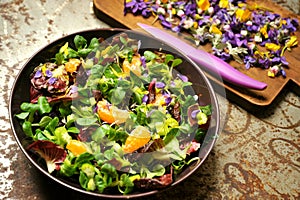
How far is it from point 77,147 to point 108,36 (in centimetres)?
28

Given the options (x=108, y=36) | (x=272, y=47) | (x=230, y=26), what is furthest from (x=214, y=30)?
(x=108, y=36)

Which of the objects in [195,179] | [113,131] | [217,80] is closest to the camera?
[113,131]

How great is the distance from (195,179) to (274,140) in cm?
21

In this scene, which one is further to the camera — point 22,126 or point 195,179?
point 195,179

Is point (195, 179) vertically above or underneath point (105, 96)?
underneath

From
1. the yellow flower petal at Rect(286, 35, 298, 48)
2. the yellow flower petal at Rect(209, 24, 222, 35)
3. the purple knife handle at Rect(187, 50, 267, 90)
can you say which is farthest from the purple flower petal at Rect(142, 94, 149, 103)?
the yellow flower petal at Rect(286, 35, 298, 48)

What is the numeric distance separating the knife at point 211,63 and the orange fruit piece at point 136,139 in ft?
0.93

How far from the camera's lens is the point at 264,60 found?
1.08 meters

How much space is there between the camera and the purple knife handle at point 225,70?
1.02 meters

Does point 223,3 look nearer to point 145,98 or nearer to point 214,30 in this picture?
point 214,30

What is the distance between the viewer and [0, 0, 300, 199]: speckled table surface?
0.88m

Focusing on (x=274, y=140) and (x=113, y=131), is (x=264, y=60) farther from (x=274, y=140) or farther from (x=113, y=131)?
(x=113, y=131)

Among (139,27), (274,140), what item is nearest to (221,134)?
(274,140)

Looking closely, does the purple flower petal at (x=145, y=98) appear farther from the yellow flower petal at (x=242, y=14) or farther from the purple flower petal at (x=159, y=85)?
the yellow flower petal at (x=242, y=14)
